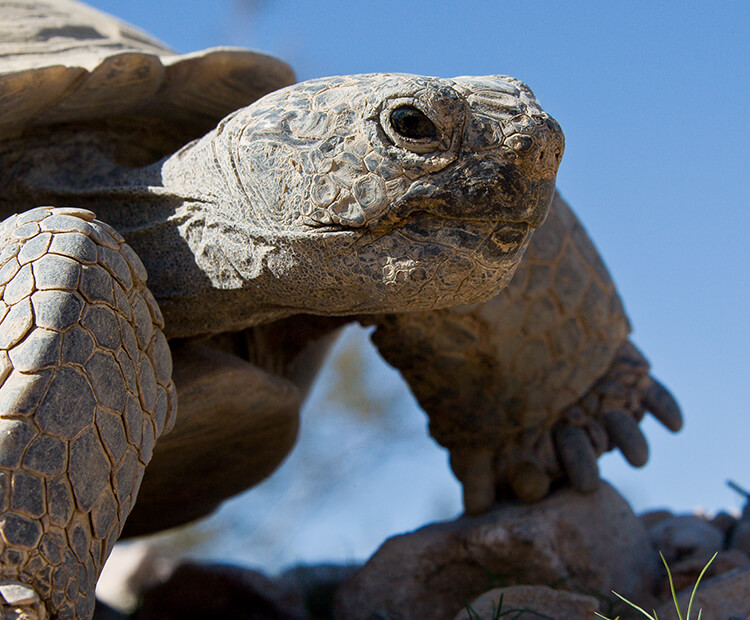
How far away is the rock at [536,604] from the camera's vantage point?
2184 millimetres

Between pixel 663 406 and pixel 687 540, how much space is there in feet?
1.64

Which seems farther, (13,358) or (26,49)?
(26,49)

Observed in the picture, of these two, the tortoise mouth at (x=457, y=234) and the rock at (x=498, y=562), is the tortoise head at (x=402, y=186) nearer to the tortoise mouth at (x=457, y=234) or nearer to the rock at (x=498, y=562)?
the tortoise mouth at (x=457, y=234)

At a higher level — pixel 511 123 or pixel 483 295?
pixel 511 123

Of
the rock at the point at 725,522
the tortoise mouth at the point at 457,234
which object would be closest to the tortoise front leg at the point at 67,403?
the tortoise mouth at the point at 457,234

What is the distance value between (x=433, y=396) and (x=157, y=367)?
1.47 metres

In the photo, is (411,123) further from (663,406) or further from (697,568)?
(663,406)

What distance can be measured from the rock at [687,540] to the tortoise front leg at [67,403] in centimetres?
221

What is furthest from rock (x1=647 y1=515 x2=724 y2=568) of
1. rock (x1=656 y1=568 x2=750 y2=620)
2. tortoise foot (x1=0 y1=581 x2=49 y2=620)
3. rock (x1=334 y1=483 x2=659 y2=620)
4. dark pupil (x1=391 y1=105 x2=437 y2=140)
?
tortoise foot (x1=0 y1=581 x2=49 y2=620)

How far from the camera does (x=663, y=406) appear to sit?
340cm

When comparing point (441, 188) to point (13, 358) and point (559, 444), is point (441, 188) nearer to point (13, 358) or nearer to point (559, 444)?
point (13, 358)

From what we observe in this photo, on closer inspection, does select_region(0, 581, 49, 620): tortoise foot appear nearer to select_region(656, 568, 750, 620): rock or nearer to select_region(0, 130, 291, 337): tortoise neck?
select_region(0, 130, 291, 337): tortoise neck

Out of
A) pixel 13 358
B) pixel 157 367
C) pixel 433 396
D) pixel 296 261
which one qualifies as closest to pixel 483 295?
pixel 296 261

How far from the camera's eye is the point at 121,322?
1716 millimetres
